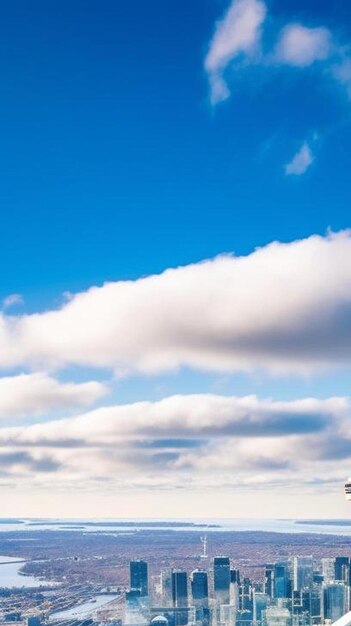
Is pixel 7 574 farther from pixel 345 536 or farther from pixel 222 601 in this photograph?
pixel 222 601

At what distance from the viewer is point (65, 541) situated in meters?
64.6

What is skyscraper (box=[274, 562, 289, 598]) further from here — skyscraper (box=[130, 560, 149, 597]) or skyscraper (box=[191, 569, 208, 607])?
skyscraper (box=[130, 560, 149, 597])

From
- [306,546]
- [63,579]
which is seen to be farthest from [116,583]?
[306,546]

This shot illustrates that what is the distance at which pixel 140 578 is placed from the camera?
2866 cm

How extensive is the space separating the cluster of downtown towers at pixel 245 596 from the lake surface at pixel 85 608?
8.08 ft

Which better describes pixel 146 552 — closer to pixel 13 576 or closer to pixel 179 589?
pixel 13 576

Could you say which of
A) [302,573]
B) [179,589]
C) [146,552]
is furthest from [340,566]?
[146,552]

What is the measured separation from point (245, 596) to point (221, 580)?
360 cm

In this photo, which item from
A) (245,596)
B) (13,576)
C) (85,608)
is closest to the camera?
(245,596)

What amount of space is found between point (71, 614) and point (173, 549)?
18.5 metres

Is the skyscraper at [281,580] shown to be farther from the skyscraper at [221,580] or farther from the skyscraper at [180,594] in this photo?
the skyscraper at [180,594]

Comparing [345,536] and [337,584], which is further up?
[337,584]

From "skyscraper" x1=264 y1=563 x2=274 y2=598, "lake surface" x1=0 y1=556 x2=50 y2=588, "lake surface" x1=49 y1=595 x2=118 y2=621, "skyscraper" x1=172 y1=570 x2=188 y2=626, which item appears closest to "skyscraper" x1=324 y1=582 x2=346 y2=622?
"skyscraper" x1=264 y1=563 x2=274 y2=598

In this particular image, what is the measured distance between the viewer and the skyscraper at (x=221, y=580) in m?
22.8
